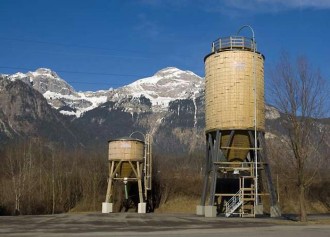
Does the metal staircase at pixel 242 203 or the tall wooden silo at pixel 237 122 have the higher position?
the tall wooden silo at pixel 237 122

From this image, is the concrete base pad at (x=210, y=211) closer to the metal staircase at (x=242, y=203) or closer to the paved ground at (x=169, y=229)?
the metal staircase at (x=242, y=203)

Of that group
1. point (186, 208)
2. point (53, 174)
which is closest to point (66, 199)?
point (53, 174)

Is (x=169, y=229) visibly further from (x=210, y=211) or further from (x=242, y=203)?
(x=242, y=203)

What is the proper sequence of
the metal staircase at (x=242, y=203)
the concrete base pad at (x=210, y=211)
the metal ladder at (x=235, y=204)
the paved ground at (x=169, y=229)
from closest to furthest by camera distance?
the paved ground at (x=169, y=229)
the concrete base pad at (x=210, y=211)
the metal ladder at (x=235, y=204)
the metal staircase at (x=242, y=203)

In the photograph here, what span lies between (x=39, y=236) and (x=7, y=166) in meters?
62.9

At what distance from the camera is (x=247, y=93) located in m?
38.4

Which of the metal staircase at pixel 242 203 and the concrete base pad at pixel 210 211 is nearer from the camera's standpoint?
the concrete base pad at pixel 210 211

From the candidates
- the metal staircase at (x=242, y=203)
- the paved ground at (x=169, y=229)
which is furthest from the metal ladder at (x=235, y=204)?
the paved ground at (x=169, y=229)

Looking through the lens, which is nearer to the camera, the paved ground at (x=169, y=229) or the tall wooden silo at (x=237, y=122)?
the paved ground at (x=169, y=229)

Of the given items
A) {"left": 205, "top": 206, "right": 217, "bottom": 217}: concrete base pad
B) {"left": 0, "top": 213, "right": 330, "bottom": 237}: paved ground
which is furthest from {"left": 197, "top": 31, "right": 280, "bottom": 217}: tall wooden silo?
{"left": 0, "top": 213, "right": 330, "bottom": 237}: paved ground

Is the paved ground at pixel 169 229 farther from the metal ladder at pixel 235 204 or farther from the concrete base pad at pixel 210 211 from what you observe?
the metal ladder at pixel 235 204

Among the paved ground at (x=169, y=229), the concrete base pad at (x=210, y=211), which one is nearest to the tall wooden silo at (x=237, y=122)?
the concrete base pad at (x=210, y=211)

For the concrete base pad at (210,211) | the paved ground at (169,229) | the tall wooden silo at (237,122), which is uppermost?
the tall wooden silo at (237,122)

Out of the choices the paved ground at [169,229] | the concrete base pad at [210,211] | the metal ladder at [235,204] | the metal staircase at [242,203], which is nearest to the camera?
the paved ground at [169,229]
